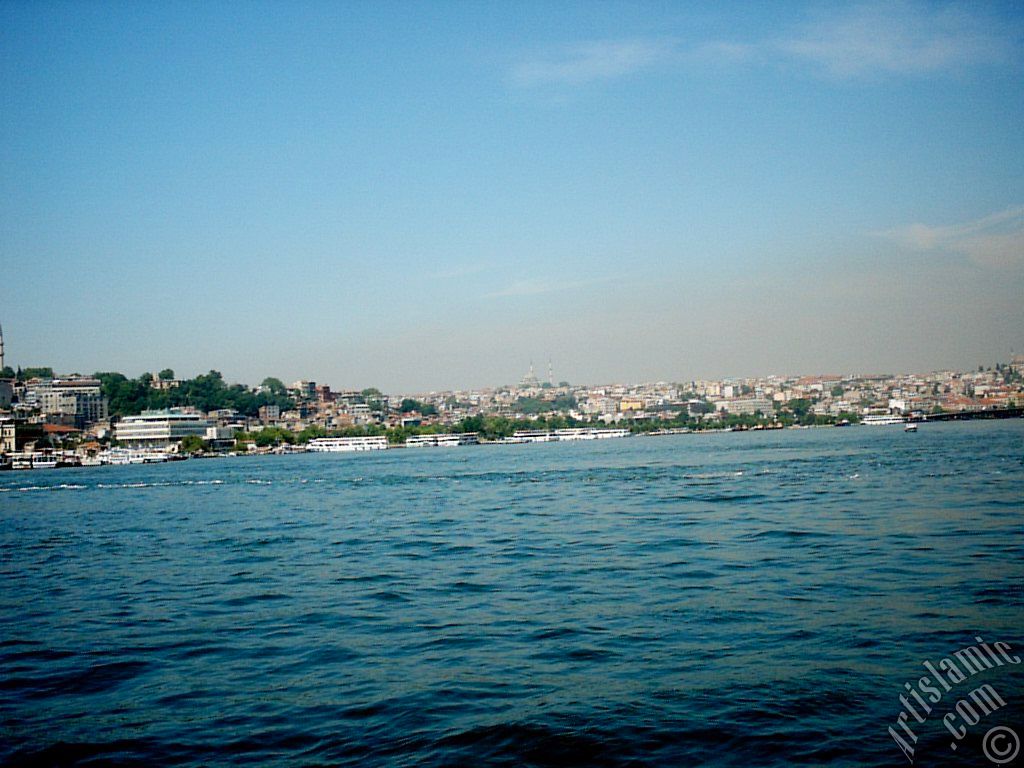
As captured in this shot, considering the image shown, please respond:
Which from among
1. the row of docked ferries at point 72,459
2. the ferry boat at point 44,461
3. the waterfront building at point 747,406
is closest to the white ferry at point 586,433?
the waterfront building at point 747,406

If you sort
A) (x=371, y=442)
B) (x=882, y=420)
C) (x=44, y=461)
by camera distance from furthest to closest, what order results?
(x=882, y=420) → (x=371, y=442) → (x=44, y=461)

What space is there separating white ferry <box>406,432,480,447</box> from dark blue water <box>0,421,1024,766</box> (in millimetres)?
108688

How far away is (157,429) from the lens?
377 ft

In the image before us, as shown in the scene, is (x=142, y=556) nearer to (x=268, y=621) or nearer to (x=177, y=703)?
(x=268, y=621)

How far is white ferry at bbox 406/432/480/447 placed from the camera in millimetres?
128875

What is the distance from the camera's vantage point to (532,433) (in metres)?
138

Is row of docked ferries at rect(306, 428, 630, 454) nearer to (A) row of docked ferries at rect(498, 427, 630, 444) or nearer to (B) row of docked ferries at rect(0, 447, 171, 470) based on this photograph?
(A) row of docked ferries at rect(498, 427, 630, 444)

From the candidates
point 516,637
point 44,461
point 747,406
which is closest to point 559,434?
point 747,406

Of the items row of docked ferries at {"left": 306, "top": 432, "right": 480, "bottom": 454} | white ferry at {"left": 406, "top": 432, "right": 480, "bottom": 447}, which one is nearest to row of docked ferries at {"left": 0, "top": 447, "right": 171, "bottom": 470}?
row of docked ferries at {"left": 306, "top": 432, "right": 480, "bottom": 454}

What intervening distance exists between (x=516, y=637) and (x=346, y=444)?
113198 mm

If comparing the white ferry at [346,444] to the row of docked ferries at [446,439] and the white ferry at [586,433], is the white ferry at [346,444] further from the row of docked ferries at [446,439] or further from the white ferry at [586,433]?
the white ferry at [586,433]

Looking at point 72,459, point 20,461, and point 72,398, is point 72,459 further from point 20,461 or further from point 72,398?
point 72,398

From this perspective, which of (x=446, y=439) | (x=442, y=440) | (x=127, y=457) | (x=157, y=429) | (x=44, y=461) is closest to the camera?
(x=44, y=461)

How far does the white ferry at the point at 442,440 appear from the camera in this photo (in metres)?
129
